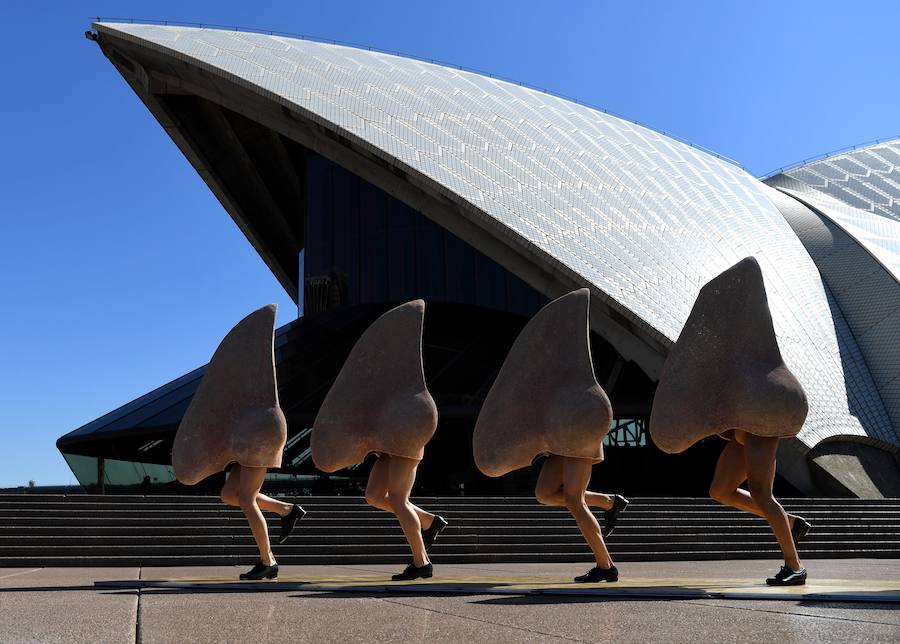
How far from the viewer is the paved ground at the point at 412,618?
3883mm

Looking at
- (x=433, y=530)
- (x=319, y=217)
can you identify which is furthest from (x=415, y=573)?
(x=319, y=217)

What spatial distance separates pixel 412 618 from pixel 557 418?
2.70m

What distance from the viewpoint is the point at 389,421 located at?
24.5 ft

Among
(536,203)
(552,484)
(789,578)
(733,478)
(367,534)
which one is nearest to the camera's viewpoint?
(789,578)

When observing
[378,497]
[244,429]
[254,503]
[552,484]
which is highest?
[244,429]

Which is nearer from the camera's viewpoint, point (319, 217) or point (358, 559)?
point (358, 559)

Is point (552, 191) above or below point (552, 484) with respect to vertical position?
above

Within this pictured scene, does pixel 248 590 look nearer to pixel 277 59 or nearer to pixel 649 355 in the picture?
pixel 649 355

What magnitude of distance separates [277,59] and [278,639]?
785 inches

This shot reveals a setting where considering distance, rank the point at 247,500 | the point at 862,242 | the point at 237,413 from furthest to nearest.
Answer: the point at 862,242 < the point at 237,413 < the point at 247,500

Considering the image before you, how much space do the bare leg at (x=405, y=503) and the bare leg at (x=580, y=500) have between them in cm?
123

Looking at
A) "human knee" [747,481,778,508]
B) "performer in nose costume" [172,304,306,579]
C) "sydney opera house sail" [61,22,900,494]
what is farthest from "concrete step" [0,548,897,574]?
"sydney opera house sail" [61,22,900,494]

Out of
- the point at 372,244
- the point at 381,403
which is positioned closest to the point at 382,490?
the point at 381,403

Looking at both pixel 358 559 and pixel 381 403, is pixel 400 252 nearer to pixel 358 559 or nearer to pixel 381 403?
pixel 358 559
